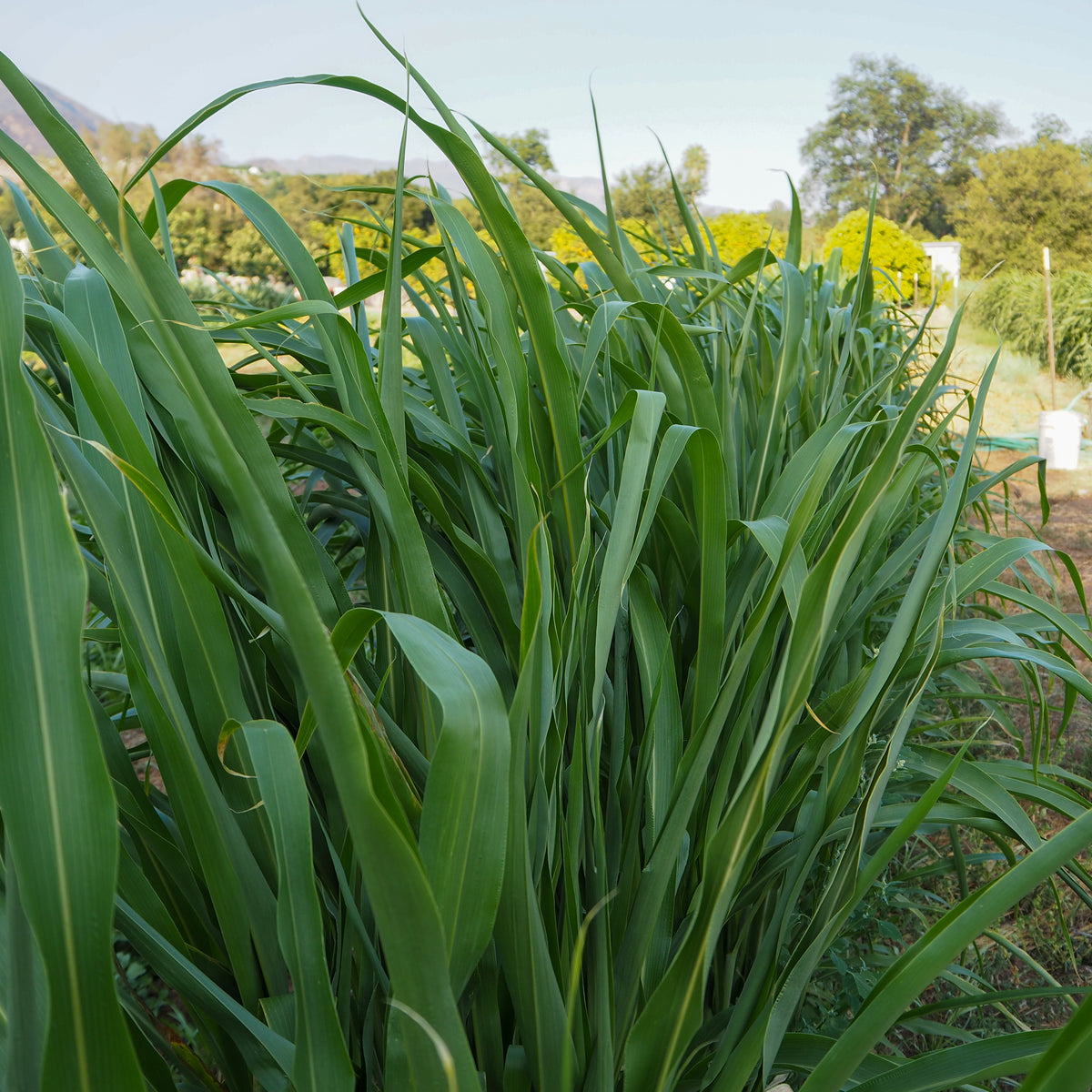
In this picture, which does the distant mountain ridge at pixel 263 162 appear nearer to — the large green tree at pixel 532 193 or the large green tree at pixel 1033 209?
the large green tree at pixel 532 193

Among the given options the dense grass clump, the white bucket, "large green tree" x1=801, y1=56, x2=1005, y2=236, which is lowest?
the white bucket

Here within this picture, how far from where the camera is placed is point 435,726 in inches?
17.7

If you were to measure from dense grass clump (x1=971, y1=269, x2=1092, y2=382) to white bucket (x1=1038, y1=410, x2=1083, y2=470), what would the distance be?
3120mm

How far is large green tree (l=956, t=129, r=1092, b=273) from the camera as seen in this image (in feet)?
51.4

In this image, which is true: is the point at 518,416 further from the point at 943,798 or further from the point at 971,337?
the point at 971,337

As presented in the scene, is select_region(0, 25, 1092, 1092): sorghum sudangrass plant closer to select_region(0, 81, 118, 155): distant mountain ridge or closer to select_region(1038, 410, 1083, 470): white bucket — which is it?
select_region(0, 81, 118, 155): distant mountain ridge

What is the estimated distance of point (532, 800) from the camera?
0.38 metres

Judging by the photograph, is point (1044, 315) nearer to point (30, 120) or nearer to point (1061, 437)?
point (1061, 437)

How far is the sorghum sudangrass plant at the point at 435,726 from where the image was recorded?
250 millimetres

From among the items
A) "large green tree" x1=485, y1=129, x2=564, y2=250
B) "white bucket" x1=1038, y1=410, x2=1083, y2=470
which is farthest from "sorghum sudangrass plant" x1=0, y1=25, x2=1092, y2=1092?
"large green tree" x1=485, y1=129, x2=564, y2=250

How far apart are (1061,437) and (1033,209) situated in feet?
49.9

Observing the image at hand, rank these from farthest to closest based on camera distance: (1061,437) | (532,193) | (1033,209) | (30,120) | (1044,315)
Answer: (532,193) → (1033,209) → (1044,315) → (1061,437) → (30,120)

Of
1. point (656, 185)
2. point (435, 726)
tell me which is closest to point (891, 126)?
point (656, 185)

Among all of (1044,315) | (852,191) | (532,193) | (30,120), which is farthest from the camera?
(852,191)
